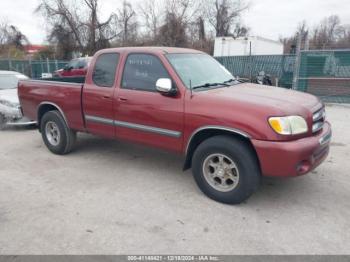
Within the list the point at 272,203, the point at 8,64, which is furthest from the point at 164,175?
the point at 8,64

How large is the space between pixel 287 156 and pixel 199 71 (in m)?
1.82

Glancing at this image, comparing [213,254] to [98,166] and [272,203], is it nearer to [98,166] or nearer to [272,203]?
[272,203]

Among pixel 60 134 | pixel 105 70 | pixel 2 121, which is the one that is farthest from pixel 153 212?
pixel 2 121

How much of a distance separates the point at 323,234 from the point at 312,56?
9.74m

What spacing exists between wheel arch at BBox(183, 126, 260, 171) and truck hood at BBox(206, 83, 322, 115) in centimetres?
35

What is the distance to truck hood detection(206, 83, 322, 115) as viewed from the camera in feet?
11.1

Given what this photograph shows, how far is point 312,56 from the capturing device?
1134cm

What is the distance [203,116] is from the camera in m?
3.68

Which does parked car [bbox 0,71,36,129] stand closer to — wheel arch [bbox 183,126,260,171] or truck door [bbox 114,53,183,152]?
truck door [bbox 114,53,183,152]

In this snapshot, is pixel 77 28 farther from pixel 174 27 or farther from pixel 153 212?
pixel 153 212

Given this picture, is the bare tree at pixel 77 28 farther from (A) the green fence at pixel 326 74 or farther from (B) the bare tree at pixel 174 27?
(A) the green fence at pixel 326 74

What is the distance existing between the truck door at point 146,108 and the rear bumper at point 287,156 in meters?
1.11

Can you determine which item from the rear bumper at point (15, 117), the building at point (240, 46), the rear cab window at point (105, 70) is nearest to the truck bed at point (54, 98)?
the rear cab window at point (105, 70)

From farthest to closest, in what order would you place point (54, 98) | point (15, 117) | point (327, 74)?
point (327, 74), point (15, 117), point (54, 98)
